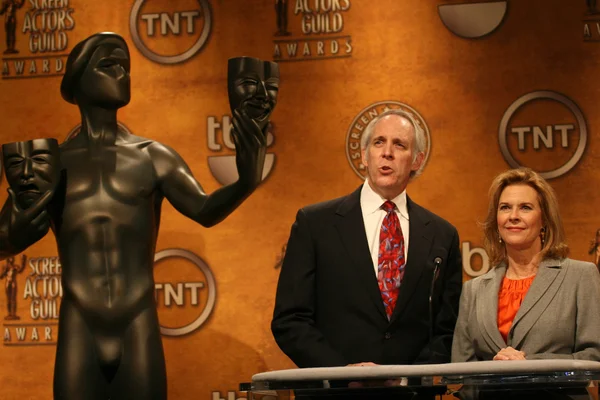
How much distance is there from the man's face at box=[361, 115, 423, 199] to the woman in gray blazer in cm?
32

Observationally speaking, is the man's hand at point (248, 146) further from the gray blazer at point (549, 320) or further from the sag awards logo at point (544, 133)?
the sag awards logo at point (544, 133)

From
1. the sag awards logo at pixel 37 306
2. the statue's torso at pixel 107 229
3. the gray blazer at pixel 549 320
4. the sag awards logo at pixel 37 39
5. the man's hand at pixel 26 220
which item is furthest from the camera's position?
the sag awards logo at pixel 37 39

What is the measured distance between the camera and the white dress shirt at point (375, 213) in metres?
3.26

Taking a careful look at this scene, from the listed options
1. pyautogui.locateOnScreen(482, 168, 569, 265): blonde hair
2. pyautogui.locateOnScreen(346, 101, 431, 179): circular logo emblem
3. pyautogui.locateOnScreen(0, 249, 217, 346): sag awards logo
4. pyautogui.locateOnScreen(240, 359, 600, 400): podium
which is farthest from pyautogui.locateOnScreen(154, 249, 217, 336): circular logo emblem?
pyautogui.locateOnScreen(240, 359, 600, 400): podium

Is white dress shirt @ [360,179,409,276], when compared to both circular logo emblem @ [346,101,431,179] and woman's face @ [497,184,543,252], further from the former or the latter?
circular logo emblem @ [346,101,431,179]

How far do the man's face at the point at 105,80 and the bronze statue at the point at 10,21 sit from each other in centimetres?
149

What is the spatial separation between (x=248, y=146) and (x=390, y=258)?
69 centimetres

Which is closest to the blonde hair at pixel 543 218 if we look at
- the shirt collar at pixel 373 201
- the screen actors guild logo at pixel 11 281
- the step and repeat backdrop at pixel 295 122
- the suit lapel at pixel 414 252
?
the suit lapel at pixel 414 252

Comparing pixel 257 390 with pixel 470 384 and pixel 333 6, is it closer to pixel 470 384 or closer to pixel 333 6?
pixel 470 384

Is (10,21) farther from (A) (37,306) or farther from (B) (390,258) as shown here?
(B) (390,258)

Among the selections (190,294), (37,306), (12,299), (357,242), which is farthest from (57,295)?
(357,242)

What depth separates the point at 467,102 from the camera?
13.7 ft

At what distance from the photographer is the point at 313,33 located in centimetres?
431

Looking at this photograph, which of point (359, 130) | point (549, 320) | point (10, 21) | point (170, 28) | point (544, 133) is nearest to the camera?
point (549, 320)
